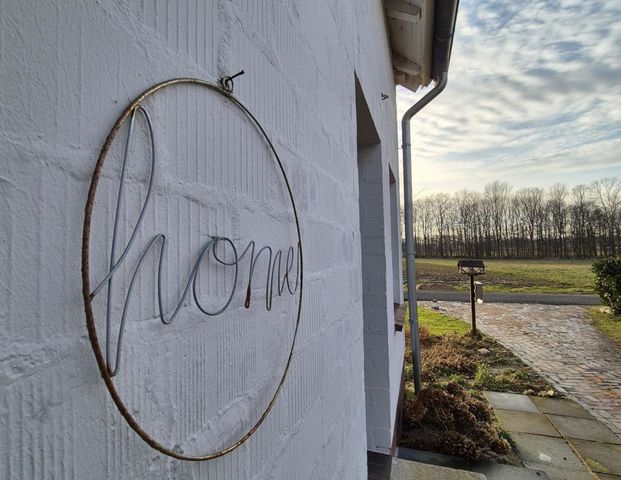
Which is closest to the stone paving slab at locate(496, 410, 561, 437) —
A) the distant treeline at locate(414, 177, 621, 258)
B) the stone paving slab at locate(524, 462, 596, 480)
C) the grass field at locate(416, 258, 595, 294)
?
the stone paving slab at locate(524, 462, 596, 480)

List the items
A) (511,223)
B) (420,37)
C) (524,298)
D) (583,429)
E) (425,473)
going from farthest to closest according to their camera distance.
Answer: (511,223) → (524,298) → (583,429) → (420,37) → (425,473)

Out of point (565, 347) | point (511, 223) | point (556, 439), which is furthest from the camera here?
point (511, 223)

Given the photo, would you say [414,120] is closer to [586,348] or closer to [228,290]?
[228,290]

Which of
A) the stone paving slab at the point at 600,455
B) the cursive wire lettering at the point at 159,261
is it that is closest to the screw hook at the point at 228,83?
the cursive wire lettering at the point at 159,261

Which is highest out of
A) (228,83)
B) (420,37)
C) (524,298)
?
(420,37)

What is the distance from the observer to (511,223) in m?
22.9

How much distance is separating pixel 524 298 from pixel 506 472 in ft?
37.1

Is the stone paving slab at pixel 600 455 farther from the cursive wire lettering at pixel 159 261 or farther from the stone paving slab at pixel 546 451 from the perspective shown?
the cursive wire lettering at pixel 159 261

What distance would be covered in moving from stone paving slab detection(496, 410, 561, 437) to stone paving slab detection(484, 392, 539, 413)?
5.1 inches

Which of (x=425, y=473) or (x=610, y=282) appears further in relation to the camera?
(x=610, y=282)

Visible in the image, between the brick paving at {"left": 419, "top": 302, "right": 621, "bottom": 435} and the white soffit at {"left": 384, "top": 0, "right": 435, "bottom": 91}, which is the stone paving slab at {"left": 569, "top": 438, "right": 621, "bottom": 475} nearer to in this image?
the brick paving at {"left": 419, "top": 302, "right": 621, "bottom": 435}

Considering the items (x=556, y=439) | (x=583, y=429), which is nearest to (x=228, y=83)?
(x=556, y=439)

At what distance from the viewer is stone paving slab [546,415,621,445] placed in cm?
382

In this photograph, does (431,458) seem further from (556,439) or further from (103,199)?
(103,199)
